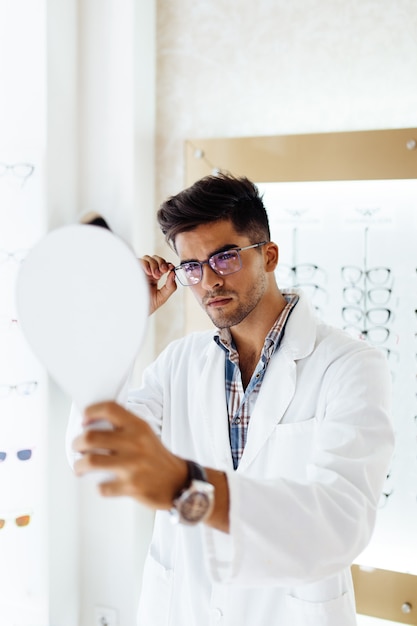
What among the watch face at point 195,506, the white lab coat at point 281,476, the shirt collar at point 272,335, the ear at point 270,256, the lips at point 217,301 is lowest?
the white lab coat at point 281,476

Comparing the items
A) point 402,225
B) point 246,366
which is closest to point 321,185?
point 402,225

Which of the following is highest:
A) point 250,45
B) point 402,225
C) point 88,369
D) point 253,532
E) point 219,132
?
point 250,45

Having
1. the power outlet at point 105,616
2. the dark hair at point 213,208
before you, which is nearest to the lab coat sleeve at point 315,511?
the dark hair at point 213,208

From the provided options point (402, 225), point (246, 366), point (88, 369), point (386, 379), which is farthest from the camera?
point (402, 225)

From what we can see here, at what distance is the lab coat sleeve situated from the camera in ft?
2.13

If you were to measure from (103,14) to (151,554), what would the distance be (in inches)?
52.0

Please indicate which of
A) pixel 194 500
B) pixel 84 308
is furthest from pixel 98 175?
pixel 194 500

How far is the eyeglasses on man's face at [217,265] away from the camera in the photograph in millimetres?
1106

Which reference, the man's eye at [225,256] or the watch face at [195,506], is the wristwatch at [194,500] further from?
the man's eye at [225,256]

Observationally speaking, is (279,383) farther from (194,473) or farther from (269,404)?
(194,473)

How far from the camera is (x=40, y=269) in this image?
1.91ft

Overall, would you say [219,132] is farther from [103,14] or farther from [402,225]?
[402,225]

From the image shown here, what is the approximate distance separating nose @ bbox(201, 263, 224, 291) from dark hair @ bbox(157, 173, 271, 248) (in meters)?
0.09

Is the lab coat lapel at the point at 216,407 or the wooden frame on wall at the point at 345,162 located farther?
the wooden frame on wall at the point at 345,162
